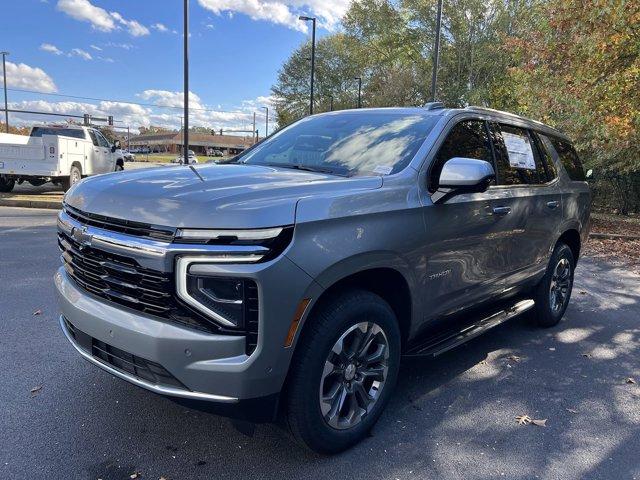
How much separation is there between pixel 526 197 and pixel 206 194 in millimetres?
2861

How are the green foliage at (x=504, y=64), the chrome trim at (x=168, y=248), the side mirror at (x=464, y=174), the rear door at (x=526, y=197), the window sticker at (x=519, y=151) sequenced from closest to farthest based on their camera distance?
1. the chrome trim at (x=168, y=248)
2. the side mirror at (x=464, y=174)
3. the rear door at (x=526, y=197)
4. the window sticker at (x=519, y=151)
5. the green foliage at (x=504, y=64)

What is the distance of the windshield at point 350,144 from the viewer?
10.8 feet

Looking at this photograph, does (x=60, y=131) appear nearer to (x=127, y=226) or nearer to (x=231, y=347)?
(x=127, y=226)

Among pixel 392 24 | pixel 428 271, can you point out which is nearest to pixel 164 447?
pixel 428 271

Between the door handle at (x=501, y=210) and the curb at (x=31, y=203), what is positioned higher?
the door handle at (x=501, y=210)

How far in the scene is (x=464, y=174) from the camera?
118 inches

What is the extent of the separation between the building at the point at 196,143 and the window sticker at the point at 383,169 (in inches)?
3901

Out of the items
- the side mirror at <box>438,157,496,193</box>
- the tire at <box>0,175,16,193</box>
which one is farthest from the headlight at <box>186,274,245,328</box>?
the tire at <box>0,175,16,193</box>

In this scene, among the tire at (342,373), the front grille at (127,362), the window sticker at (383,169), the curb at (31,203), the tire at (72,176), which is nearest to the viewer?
the front grille at (127,362)

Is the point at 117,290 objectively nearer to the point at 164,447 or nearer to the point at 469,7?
the point at 164,447

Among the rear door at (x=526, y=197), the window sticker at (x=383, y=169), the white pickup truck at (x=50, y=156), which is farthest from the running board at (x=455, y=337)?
the white pickup truck at (x=50, y=156)

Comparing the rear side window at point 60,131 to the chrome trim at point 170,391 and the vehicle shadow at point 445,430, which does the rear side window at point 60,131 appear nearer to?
the vehicle shadow at point 445,430

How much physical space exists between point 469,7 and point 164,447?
30.8 m

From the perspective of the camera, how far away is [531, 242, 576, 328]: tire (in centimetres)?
495
